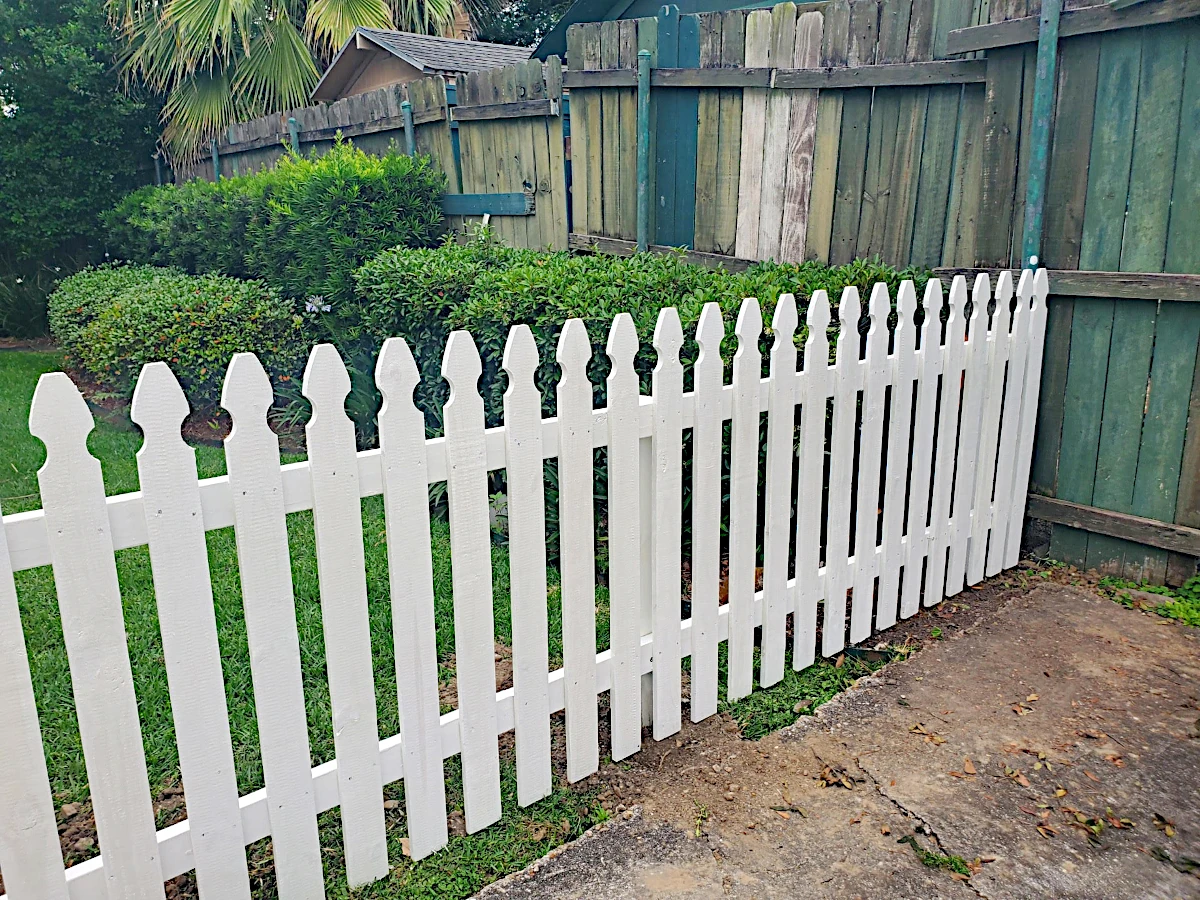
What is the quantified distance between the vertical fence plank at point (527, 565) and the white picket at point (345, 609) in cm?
41

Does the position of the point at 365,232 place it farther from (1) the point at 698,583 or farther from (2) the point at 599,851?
(2) the point at 599,851

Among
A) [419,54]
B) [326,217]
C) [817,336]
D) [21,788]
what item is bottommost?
[21,788]

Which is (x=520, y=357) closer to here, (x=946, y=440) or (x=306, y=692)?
(x=306, y=692)

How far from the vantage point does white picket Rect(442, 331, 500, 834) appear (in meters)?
2.16

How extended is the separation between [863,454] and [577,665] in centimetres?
140

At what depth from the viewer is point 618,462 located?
2.55 m

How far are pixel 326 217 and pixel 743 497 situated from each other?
562 centimetres

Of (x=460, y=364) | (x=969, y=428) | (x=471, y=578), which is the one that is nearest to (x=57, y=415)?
(x=460, y=364)

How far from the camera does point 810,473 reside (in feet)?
10.3

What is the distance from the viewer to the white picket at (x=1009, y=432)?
3879mm

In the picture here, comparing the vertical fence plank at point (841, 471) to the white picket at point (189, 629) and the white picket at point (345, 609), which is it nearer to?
the white picket at point (345, 609)

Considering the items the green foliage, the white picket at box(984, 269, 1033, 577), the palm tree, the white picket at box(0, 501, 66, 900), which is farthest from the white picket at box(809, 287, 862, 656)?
the palm tree

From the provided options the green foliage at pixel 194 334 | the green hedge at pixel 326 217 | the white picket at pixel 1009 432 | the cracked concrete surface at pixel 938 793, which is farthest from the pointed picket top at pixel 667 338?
the green hedge at pixel 326 217

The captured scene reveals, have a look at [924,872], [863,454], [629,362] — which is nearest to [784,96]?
[863,454]
